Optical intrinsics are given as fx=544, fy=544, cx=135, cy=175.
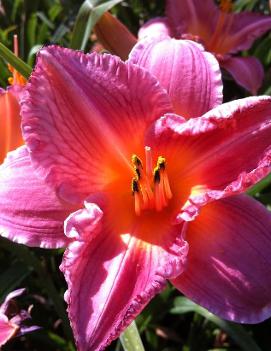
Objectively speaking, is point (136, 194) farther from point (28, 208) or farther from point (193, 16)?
point (193, 16)

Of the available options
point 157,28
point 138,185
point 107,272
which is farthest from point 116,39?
point 107,272

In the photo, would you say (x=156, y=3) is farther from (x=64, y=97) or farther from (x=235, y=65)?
(x=64, y=97)

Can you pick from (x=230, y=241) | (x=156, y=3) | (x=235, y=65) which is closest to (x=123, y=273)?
(x=230, y=241)

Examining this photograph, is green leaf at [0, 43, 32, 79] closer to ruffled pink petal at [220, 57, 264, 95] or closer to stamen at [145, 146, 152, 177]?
stamen at [145, 146, 152, 177]

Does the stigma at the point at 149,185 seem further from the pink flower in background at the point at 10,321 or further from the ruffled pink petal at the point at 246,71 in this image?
the ruffled pink petal at the point at 246,71

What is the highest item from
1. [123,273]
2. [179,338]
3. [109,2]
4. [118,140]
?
[109,2]

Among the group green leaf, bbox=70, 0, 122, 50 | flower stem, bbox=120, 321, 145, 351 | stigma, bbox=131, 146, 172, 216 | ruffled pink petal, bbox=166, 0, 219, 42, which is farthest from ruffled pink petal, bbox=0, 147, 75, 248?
ruffled pink petal, bbox=166, 0, 219, 42
